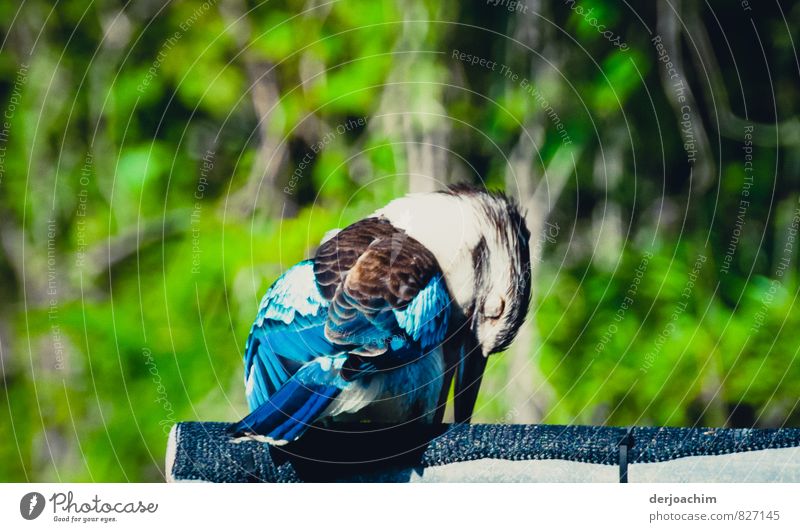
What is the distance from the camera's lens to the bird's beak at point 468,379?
1423mm

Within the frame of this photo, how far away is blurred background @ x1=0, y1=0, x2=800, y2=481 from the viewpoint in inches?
56.1

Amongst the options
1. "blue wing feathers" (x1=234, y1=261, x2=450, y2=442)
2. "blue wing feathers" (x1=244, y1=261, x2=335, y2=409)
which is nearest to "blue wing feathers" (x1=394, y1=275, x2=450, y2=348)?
"blue wing feathers" (x1=234, y1=261, x2=450, y2=442)

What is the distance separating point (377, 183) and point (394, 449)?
1.38ft

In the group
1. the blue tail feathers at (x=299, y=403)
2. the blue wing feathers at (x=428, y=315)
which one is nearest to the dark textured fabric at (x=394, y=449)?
the blue tail feathers at (x=299, y=403)

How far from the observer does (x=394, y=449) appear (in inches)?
54.7

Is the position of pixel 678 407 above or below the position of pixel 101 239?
below

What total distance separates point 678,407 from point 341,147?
690 mm

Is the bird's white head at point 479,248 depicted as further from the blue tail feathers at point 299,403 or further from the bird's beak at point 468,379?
the blue tail feathers at point 299,403

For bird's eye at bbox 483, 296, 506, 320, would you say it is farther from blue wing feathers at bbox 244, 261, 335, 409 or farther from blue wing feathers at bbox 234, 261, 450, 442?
blue wing feathers at bbox 244, 261, 335, 409

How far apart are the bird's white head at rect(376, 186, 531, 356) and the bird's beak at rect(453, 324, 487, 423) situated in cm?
1

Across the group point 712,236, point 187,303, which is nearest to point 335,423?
point 187,303

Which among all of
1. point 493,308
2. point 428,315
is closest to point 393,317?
point 428,315

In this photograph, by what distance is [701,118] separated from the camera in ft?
4.73

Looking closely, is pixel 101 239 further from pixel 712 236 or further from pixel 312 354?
pixel 712 236
